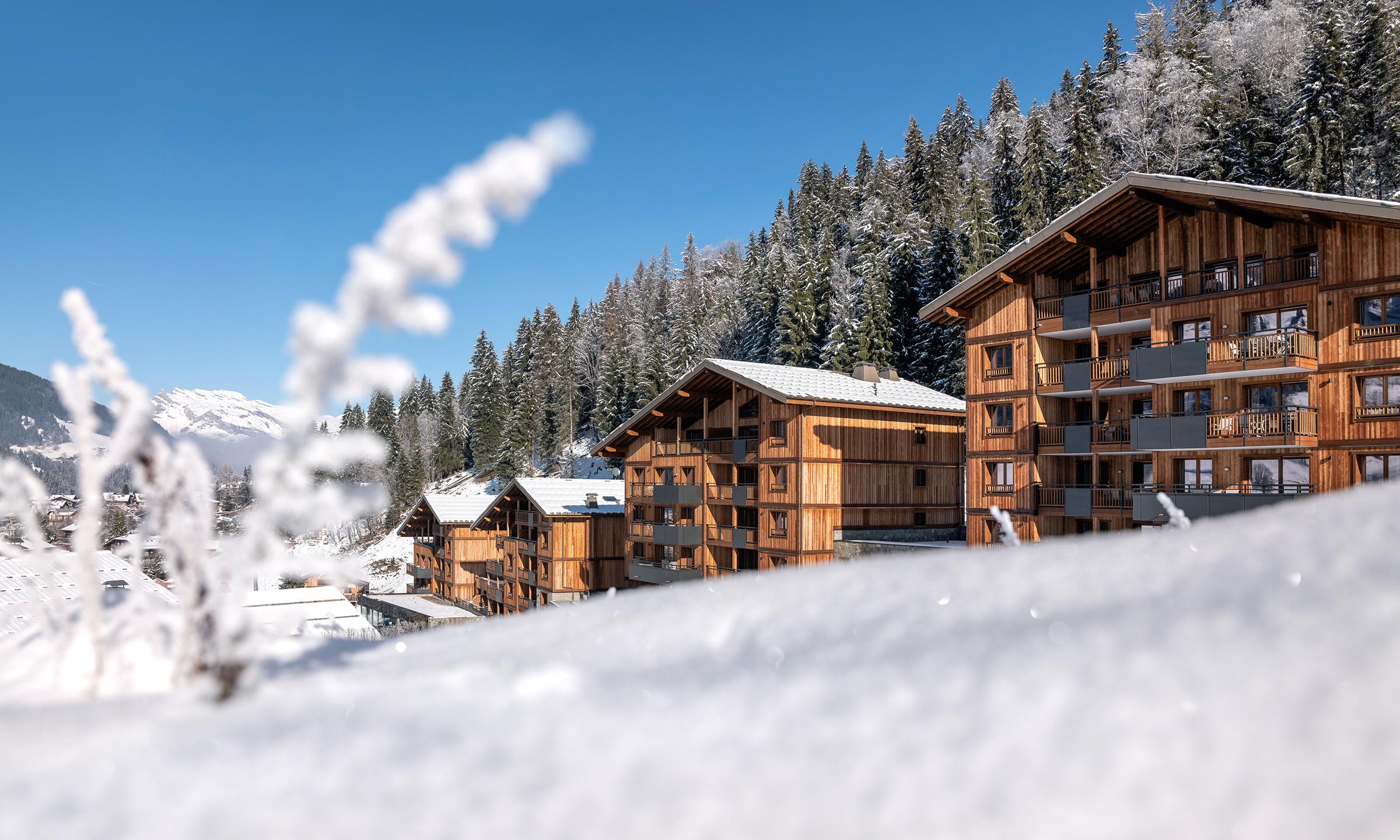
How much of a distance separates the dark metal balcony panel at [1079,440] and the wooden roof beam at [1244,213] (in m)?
7.13

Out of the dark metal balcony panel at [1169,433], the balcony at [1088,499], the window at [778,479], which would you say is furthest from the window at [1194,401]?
the window at [778,479]

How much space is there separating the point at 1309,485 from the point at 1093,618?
25326 millimetres

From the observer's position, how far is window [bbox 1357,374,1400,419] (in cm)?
2131

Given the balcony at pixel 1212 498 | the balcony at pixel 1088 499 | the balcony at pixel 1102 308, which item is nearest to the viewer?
the balcony at pixel 1212 498

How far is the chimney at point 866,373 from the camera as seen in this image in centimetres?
3675

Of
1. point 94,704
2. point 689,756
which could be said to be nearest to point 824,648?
point 689,756

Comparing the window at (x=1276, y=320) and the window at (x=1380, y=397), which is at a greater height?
the window at (x=1276, y=320)

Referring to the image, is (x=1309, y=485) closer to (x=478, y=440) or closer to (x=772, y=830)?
(x=772, y=830)

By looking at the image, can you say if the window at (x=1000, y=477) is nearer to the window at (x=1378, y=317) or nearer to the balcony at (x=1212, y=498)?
the balcony at (x=1212, y=498)

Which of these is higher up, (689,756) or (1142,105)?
(1142,105)

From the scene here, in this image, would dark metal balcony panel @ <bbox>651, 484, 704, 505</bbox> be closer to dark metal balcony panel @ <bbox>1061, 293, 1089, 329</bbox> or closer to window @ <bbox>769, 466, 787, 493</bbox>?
window @ <bbox>769, 466, 787, 493</bbox>

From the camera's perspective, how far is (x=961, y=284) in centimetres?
2991

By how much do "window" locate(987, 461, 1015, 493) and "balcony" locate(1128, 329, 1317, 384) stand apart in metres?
5.48

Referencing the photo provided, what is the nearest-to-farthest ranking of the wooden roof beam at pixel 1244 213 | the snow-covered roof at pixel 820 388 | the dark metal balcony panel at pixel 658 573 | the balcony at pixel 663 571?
the wooden roof beam at pixel 1244 213
the snow-covered roof at pixel 820 388
the dark metal balcony panel at pixel 658 573
the balcony at pixel 663 571
